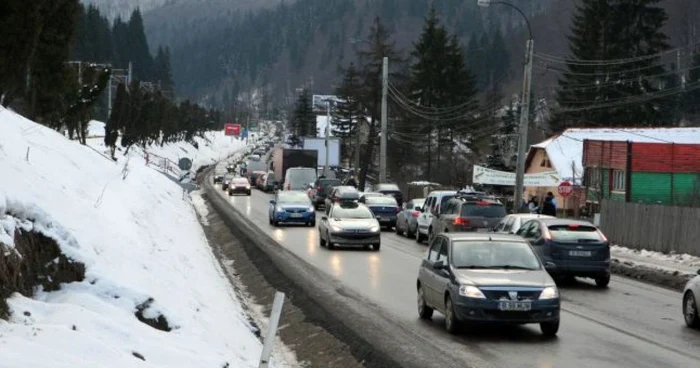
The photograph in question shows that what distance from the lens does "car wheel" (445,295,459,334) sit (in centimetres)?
1320

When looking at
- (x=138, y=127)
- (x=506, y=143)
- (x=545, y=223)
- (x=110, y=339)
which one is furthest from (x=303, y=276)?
(x=506, y=143)

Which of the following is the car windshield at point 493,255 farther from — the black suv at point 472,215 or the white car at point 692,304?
the black suv at point 472,215

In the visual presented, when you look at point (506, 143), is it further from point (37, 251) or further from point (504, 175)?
point (37, 251)

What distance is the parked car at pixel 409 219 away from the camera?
35828 millimetres

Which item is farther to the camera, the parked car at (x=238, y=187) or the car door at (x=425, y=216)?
the parked car at (x=238, y=187)

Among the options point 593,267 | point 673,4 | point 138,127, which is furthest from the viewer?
point 673,4

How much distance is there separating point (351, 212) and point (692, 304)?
16.8 m

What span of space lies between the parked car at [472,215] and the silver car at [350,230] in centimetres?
240

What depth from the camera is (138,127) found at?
68812 mm

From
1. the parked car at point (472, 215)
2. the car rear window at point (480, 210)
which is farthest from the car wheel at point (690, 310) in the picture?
the car rear window at point (480, 210)

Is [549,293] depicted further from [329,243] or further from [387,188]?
[387,188]

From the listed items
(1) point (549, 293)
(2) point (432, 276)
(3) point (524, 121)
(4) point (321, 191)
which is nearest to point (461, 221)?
(3) point (524, 121)

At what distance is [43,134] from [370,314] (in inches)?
478

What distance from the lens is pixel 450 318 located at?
13.4 meters
